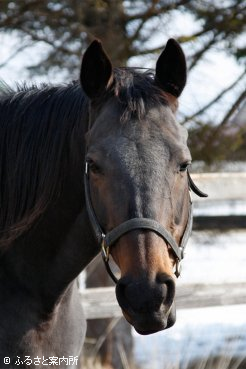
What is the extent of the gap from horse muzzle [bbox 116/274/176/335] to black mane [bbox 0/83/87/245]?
1.93ft

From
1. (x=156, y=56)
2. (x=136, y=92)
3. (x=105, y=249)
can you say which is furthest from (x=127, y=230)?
(x=156, y=56)

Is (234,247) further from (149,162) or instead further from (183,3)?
(149,162)

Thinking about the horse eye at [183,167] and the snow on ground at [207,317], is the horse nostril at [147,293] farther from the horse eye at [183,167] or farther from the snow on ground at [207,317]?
the snow on ground at [207,317]

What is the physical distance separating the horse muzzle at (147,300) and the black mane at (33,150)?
0.59 m

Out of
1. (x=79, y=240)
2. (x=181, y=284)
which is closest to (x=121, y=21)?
(x=181, y=284)

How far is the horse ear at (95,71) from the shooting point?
8.11 ft

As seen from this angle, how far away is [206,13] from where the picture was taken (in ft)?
16.2

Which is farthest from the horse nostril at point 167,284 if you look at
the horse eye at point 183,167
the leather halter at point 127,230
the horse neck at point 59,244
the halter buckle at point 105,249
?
the horse neck at point 59,244

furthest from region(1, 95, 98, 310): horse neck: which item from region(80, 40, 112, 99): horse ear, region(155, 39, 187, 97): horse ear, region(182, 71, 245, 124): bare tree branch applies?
region(182, 71, 245, 124): bare tree branch

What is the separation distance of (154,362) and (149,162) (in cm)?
254

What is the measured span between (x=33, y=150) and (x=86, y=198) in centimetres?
36

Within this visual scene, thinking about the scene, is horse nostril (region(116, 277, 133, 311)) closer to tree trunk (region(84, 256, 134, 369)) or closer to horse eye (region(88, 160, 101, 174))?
horse eye (region(88, 160, 101, 174))

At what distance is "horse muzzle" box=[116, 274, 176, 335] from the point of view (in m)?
2.08

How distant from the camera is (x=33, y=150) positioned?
8.79ft
